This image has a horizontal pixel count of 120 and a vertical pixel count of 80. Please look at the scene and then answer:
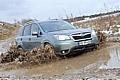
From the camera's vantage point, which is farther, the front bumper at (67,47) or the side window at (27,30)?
the side window at (27,30)

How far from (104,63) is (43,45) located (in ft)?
11.0

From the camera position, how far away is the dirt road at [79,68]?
946 cm

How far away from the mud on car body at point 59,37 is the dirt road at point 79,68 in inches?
17.0

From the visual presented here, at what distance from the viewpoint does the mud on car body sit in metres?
13.1

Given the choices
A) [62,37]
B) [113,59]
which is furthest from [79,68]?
[62,37]

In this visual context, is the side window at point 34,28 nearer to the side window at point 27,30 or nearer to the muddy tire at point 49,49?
the side window at point 27,30

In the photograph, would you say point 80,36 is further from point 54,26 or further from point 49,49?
point 54,26

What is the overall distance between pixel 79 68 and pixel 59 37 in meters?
2.55

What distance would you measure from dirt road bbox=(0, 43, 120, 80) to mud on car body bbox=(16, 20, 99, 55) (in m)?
0.43

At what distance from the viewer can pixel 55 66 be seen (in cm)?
1202

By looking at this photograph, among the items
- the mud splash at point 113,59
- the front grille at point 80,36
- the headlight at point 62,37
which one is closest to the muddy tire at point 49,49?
the headlight at point 62,37

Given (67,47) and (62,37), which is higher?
(62,37)

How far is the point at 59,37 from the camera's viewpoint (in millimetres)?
13133

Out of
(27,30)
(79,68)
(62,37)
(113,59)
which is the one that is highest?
(27,30)
